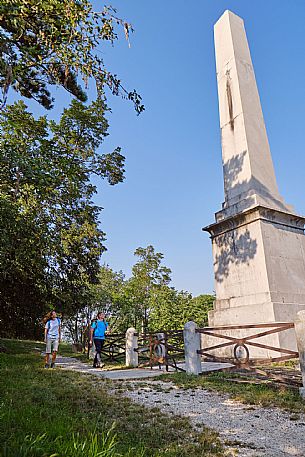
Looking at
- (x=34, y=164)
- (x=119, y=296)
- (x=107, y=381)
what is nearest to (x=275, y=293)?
(x=107, y=381)

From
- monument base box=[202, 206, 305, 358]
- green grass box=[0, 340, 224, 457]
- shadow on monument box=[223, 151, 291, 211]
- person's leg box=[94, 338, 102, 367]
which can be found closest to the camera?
green grass box=[0, 340, 224, 457]

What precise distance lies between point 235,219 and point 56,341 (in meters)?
7.14

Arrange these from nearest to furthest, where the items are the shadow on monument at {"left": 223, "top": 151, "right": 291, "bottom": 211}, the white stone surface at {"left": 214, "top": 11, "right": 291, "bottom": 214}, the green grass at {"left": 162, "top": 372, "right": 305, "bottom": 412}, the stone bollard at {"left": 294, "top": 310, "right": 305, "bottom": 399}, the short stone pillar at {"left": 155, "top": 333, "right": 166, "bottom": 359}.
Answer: the green grass at {"left": 162, "top": 372, "right": 305, "bottom": 412}
the stone bollard at {"left": 294, "top": 310, "right": 305, "bottom": 399}
the short stone pillar at {"left": 155, "top": 333, "right": 166, "bottom": 359}
the shadow on monument at {"left": 223, "top": 151, "right": 291, "bottom": 211}
the white stone surface at {"left": 214, "top": 11, "right": 291, "bottom": 214}

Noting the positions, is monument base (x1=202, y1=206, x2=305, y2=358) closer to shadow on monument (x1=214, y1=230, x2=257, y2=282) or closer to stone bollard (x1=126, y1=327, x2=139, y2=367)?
shadow on monument (x1=214, y1=230, x2=257, y2=282)

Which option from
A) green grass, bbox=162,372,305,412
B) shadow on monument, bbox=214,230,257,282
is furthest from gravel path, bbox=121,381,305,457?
shadow on monument, bbox=214,230,257,282

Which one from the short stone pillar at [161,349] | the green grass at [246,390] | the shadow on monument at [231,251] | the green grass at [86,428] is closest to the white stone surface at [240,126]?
the shadow on monument at [231,251]

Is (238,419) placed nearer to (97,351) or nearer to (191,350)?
(191,350)

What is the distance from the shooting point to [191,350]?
7809 millimetres

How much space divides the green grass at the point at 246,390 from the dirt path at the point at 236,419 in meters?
0.21

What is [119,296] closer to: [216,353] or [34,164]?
[216,353]

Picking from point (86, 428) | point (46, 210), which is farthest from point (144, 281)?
point (86, 428)

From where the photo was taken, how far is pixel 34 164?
8711mm

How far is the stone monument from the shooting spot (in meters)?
9.57

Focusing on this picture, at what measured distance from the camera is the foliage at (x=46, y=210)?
951 centimetres
